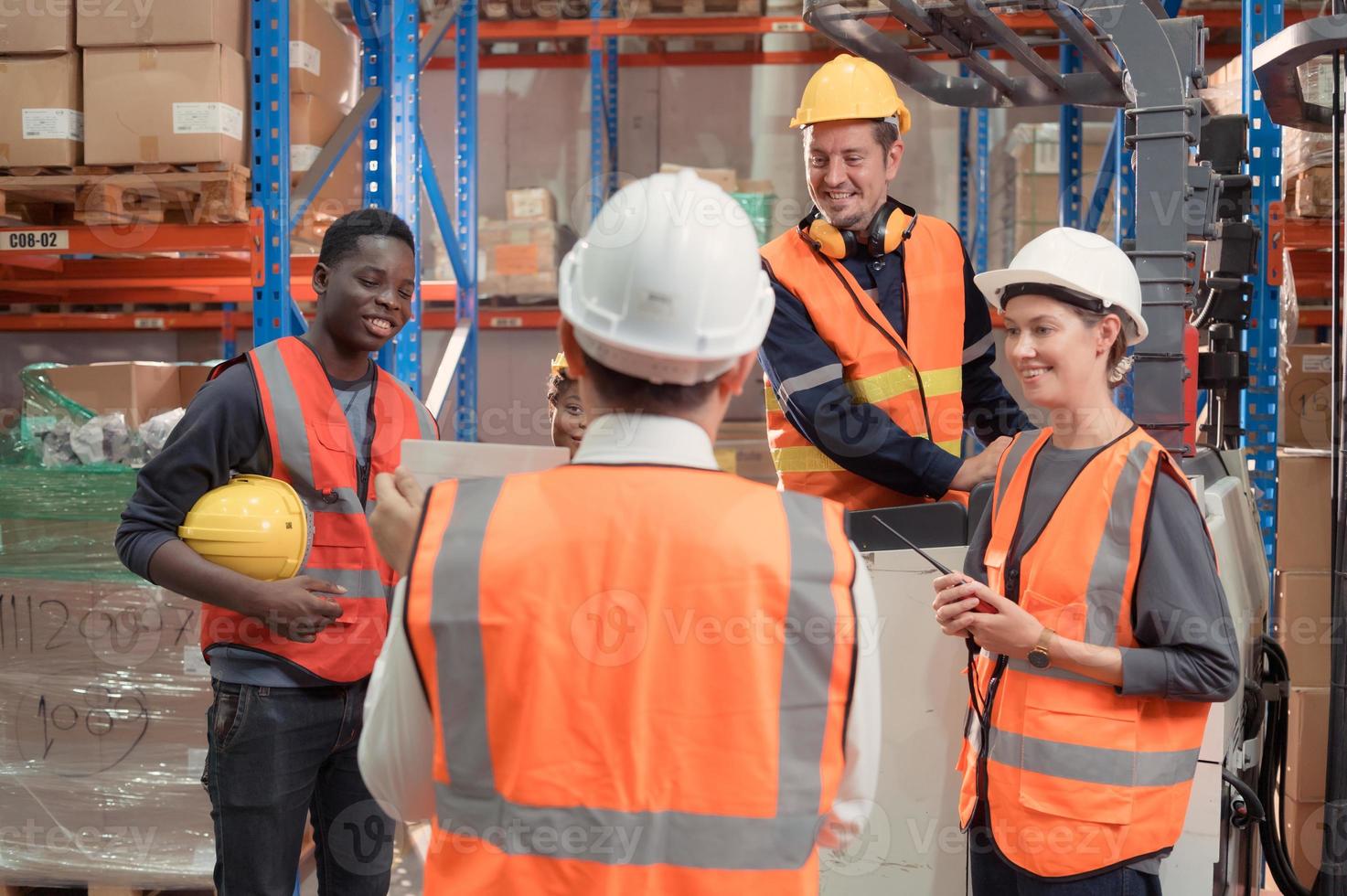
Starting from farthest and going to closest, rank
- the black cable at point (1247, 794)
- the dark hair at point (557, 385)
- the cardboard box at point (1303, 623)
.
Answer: the cardboard box at point (1303, 623) < the dark hair at point (557, 385) < the black cable at point (1247, 794)

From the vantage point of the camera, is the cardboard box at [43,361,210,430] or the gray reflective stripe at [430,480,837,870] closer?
the gray reflective stripe at [430,480,837,870]

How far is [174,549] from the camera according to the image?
2.38 meters

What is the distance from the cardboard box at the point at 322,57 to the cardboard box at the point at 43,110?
0.74 meters

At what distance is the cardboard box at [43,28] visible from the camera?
158 inches

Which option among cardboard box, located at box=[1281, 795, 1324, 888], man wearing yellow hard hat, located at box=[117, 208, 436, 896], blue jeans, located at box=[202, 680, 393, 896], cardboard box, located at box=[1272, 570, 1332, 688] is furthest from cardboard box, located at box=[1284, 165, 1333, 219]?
blue jeans, located at box=[202, 680, 393, 896]

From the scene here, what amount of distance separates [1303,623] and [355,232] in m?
4.36

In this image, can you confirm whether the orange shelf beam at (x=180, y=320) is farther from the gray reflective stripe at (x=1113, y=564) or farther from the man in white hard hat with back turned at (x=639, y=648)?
the man in white hard hat with back turned at (x=639, y=648)

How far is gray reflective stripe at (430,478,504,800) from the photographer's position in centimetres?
130

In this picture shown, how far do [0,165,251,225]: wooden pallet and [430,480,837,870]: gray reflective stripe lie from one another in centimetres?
305

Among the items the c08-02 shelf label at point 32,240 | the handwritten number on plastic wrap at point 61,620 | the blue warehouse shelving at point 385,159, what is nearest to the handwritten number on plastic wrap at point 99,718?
the handwritten number on plastic wrap at point 61,620

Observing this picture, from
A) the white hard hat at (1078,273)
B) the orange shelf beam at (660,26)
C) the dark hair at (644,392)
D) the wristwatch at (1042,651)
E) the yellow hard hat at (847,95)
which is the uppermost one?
the orange shelf beam at (660,26)

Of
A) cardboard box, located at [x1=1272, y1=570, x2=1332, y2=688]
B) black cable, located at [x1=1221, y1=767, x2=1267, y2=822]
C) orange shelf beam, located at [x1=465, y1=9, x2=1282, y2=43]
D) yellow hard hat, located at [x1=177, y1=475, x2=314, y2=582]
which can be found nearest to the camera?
yellow hard hat, located at [x1=177, y1=475, x2=314, y2=582]

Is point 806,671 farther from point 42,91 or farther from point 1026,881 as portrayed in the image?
point 42,91

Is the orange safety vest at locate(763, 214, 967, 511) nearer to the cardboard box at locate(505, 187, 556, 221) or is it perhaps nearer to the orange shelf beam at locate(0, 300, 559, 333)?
the orange shelf beam at locate(0, 300, 559, 333)
